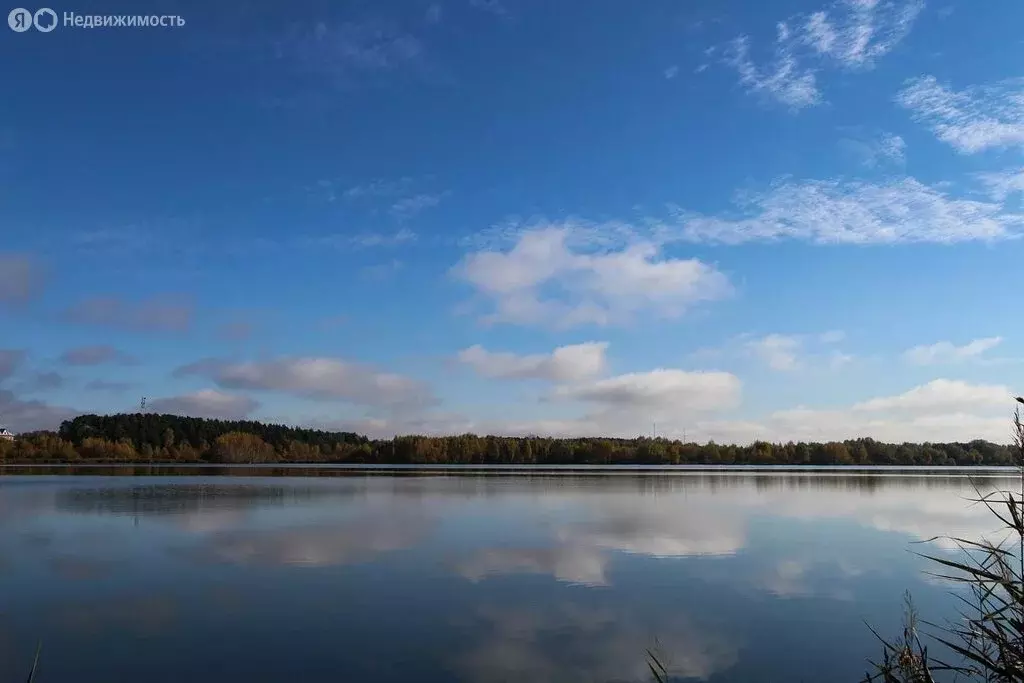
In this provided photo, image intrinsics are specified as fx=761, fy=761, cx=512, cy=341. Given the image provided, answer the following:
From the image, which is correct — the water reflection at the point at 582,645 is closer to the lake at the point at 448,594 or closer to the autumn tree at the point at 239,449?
the lake at the point at 448,594

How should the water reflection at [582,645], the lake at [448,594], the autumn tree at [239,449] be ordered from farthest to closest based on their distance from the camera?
the autumn tree at [239,449], the lake at [448,594], the water reflection at [582,645]

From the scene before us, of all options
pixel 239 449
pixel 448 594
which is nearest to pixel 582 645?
pixel 448 594

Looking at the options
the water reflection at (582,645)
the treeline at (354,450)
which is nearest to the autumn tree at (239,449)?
Answer: the treeline at (354,450)

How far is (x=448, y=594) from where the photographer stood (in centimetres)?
1142

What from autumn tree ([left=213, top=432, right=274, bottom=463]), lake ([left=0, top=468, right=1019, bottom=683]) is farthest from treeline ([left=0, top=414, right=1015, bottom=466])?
lake ([left=0, top=468, right=1019, bottom=683])

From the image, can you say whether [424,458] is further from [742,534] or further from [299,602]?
[299,602]

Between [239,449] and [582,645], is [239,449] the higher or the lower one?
the higher one

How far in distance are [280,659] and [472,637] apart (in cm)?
222

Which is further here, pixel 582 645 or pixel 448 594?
pixel 448 594

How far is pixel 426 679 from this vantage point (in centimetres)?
760

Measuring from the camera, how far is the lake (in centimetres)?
818

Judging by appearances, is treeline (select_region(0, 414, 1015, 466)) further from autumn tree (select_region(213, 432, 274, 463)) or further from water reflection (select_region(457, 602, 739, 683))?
water reflection (select_region(457, 602, 739, 683))

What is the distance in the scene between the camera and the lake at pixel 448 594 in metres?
8.18

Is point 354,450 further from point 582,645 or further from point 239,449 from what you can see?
point 582,645
